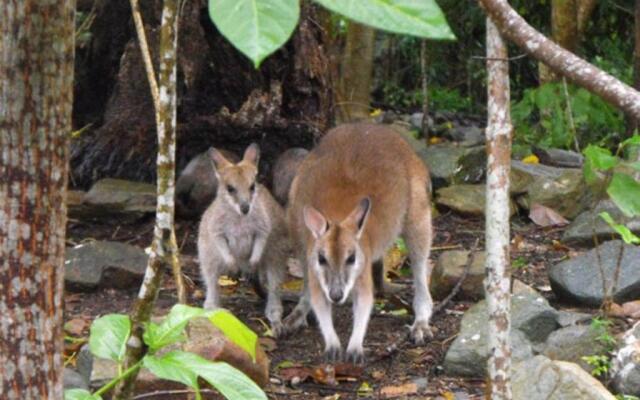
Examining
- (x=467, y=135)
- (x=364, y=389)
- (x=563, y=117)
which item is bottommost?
(x=364, y=389)

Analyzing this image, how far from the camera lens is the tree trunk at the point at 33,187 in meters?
1.69

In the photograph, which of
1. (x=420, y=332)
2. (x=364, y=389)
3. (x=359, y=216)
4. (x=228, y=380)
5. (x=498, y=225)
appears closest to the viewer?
(x=228, y=380)

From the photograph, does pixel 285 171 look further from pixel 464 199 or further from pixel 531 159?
pixel 531 159

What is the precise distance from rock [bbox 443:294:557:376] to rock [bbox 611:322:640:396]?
0.44 m

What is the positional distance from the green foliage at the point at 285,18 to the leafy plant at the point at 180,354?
1179 millimetres

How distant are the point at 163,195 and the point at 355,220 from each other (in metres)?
2.87

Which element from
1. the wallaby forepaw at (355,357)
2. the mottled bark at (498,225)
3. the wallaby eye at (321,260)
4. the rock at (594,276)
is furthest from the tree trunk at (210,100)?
the mottled bark at (498,225)

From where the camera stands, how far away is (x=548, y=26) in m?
12.1

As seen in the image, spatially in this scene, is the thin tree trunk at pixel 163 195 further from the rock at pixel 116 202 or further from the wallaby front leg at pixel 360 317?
the rock at pixel 116 202

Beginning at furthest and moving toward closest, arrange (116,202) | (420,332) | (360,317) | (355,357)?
(116,202), (420,332), (360,317), (355,357)

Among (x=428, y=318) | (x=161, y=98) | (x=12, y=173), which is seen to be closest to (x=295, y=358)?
(x=428, y=318)

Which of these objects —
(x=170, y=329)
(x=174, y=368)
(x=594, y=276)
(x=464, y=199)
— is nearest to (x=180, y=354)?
(x=174, y=368)

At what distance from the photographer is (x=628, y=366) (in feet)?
16.3

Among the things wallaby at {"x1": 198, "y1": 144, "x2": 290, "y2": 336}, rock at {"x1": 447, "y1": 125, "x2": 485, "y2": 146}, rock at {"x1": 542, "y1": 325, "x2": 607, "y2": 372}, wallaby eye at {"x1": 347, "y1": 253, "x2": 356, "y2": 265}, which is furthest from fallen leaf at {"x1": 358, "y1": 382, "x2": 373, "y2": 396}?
rock at {"x1": 447, "y1": 125, "x2": 485, "y2": 146}
